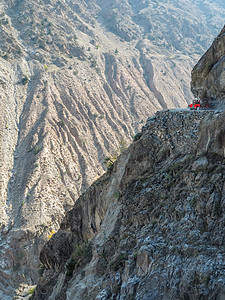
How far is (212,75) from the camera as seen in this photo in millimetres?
12219

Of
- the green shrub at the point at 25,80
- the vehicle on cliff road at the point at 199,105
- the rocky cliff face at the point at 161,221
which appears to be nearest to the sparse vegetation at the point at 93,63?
the green shrub at the point at 25,80

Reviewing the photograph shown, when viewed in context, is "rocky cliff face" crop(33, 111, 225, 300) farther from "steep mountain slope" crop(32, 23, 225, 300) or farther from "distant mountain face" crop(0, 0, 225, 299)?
"distant mountain face" crop(0, 0, 225, 299)

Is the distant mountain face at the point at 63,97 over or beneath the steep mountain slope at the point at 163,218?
over

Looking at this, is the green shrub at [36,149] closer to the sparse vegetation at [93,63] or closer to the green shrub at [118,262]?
the sparse vegetation at [93,63]

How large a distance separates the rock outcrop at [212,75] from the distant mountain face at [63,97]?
2543 cm

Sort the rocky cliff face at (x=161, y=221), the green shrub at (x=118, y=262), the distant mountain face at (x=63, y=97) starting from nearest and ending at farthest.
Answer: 1. the rocky cliff face at (x=161, y=221)
2. the green shrub at (x=118, y=262)
3. the distant mountain face at (x=63, y=97)

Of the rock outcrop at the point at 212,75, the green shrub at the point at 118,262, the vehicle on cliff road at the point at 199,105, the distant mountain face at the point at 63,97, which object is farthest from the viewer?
the distant mountain face at the point at 63,97

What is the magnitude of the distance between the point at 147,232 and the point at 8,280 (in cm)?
2732

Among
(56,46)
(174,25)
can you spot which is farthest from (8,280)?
(174,25)

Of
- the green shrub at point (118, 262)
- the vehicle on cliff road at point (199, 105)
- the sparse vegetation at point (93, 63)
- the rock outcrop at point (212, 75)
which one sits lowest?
the green shrub at point (118, 262)

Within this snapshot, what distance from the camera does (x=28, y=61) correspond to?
59094 mm

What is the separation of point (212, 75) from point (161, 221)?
593 centimetres

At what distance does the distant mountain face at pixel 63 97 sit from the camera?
36.3m

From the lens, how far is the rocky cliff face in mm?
7090
